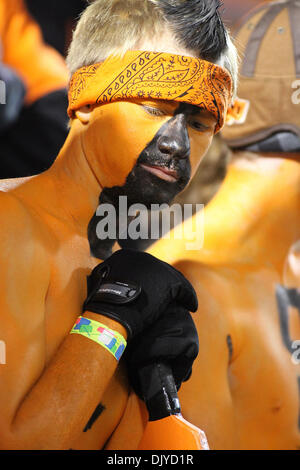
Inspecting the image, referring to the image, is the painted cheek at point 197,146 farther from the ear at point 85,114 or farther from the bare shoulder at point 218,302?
the bare shoulder at point 218,302

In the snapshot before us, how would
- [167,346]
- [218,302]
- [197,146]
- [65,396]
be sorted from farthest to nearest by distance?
[218,302] → [197,146] → [167,346] → [65,396]

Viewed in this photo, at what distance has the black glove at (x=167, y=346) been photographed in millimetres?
1099

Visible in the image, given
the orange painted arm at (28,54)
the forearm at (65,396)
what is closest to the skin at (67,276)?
the forearm at (65,396)

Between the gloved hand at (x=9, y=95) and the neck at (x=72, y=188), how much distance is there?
48 cm

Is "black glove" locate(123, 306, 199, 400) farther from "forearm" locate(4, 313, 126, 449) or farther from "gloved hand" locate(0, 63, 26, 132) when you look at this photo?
"gloved hand" locate(0, 63, 26, 132)

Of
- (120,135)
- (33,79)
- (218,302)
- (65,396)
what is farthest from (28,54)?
(65,396)

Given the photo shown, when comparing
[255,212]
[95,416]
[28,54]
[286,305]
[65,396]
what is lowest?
[286,305]

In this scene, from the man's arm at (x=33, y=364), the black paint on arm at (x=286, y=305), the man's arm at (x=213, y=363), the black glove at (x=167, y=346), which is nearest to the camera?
the man's arm at (x=33, y=364)

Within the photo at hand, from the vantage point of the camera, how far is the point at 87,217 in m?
1.21

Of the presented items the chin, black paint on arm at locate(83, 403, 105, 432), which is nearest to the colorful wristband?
black paint on arm at locate(83, 403, 105, 432)

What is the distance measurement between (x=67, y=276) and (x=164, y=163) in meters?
0.26

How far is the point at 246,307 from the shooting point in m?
1.84

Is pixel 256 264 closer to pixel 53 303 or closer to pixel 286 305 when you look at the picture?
pixel 286 305

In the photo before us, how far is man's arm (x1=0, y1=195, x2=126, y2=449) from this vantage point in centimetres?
95
